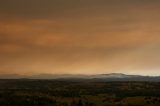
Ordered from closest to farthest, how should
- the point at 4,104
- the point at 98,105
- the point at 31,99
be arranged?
the point at 4,104 < the point at 98,105 < the point at 31,99

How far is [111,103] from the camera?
181500mm

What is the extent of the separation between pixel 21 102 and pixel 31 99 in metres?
14.0

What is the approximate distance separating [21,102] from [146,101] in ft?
199

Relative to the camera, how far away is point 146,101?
182625mm

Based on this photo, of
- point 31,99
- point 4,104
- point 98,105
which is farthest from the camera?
point 31,99

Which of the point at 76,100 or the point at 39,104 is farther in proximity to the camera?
the point at 76,100

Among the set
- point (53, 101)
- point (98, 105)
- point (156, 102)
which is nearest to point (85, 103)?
point (98, 105)

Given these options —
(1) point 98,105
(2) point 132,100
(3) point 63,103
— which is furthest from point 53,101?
(2) point 132,100

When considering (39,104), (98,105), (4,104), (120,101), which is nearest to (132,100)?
(120,101)

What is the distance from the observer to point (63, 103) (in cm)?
17900

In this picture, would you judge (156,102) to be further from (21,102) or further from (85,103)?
(21,102)

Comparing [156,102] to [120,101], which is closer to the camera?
[156,102]

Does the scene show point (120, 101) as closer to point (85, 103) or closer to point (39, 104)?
point (85, 103)

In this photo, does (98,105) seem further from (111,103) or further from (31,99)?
(31,99)
